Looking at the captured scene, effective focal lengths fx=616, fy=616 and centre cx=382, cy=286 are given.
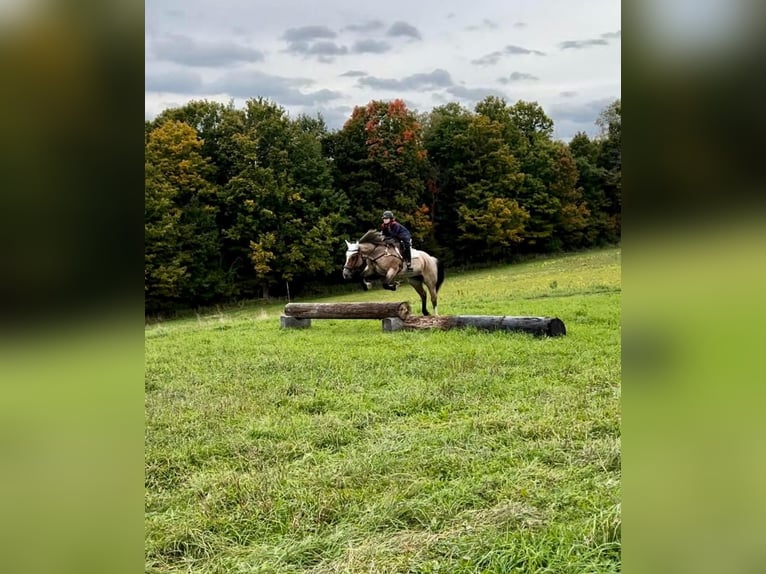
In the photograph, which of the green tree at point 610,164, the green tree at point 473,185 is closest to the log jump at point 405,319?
the green tree at point 473,185

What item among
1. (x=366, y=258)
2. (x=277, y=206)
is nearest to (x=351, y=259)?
(x=366, y=258)

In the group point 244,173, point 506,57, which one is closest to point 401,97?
point 506,57

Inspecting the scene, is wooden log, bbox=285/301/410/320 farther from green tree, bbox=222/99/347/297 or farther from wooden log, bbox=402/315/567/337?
green tree, bbox=222/99/347/297

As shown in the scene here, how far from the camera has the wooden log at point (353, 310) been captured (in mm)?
10000

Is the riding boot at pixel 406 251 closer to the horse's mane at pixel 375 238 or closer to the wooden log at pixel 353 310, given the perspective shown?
the horse's mane at pixel 375 238

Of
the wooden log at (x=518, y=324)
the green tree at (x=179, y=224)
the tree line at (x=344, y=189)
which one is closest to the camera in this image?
the wooden log at (x=518, y=324)

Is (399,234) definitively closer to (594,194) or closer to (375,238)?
(375,238)

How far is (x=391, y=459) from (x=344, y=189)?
57.9ft

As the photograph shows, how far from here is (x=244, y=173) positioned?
19.0m

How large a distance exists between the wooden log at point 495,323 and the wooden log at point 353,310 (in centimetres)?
25

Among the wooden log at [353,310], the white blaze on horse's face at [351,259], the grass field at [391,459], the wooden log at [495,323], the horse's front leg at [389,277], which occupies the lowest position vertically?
the grass field at [391,459]
